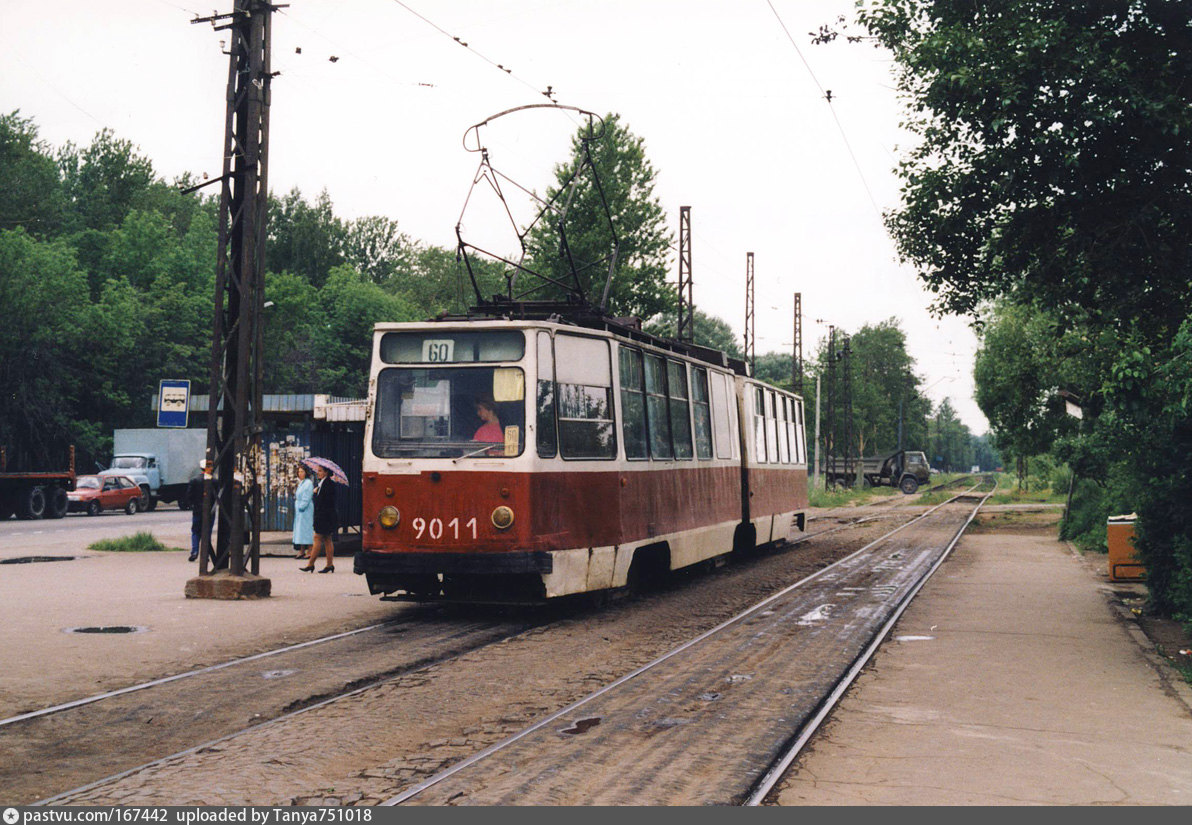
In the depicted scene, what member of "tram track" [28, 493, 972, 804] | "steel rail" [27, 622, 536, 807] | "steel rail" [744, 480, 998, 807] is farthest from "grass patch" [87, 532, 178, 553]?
"steel rail" [744, 480, 998, 807]

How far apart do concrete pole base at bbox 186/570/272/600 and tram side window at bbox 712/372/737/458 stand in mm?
6575

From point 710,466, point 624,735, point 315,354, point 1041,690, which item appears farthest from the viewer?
point 315,354

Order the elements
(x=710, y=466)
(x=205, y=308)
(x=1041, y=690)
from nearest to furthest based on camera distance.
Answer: (x=1041, y=690), (x=710, y=466), (x=205, y=308)

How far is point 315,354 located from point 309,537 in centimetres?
5502

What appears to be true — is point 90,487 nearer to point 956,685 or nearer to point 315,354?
point 315,354

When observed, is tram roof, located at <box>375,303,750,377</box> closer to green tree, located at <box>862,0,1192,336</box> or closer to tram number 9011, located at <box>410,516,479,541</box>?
tram number 9011, located at <box>410,516,479,541</box>

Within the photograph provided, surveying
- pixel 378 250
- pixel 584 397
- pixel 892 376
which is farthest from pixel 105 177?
pixel 892 376

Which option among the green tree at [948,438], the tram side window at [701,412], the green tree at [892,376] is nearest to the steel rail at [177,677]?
the tram side window at [701,412]

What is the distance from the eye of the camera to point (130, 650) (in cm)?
1059

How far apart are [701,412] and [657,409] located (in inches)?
86.8

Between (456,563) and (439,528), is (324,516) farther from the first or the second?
(456,563)

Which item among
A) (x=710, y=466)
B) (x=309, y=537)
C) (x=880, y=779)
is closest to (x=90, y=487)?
(x=309, y=537)

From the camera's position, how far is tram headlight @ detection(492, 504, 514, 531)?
11.6 meters

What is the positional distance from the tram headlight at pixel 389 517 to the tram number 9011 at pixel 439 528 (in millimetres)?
162
